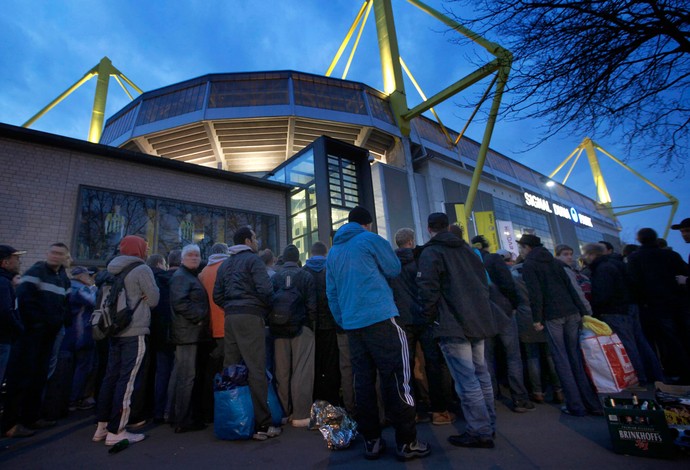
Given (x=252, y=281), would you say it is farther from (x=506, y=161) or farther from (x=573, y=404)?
(x=506, y=161)

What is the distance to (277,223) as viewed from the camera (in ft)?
38.5

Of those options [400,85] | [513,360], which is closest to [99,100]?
[400,85]

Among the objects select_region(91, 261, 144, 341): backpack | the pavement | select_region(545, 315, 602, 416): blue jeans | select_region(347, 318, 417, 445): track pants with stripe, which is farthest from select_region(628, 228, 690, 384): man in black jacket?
select_region(91, 261, 144, 341): backpack

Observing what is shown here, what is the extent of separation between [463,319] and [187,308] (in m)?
2.85

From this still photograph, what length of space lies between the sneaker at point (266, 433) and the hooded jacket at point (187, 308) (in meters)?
1.18

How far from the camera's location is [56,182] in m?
8.06

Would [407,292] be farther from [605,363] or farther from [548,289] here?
[605,363]

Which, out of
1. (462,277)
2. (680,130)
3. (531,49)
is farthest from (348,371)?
(680,130)

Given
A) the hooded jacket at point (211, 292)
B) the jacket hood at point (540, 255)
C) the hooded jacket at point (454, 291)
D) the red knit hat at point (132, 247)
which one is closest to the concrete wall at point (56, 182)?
the red knit hat at point (132, 247)

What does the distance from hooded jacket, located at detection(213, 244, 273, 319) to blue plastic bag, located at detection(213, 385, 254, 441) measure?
76cm

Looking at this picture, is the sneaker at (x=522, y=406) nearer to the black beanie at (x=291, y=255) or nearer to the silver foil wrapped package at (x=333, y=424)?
the silver foil wrapped package at (x=333, y=424)

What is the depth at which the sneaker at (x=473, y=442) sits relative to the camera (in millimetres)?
2746

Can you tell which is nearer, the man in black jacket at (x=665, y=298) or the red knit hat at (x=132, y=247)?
the red knit hat at (x=132, y=247)

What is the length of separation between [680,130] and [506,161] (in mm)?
26360
